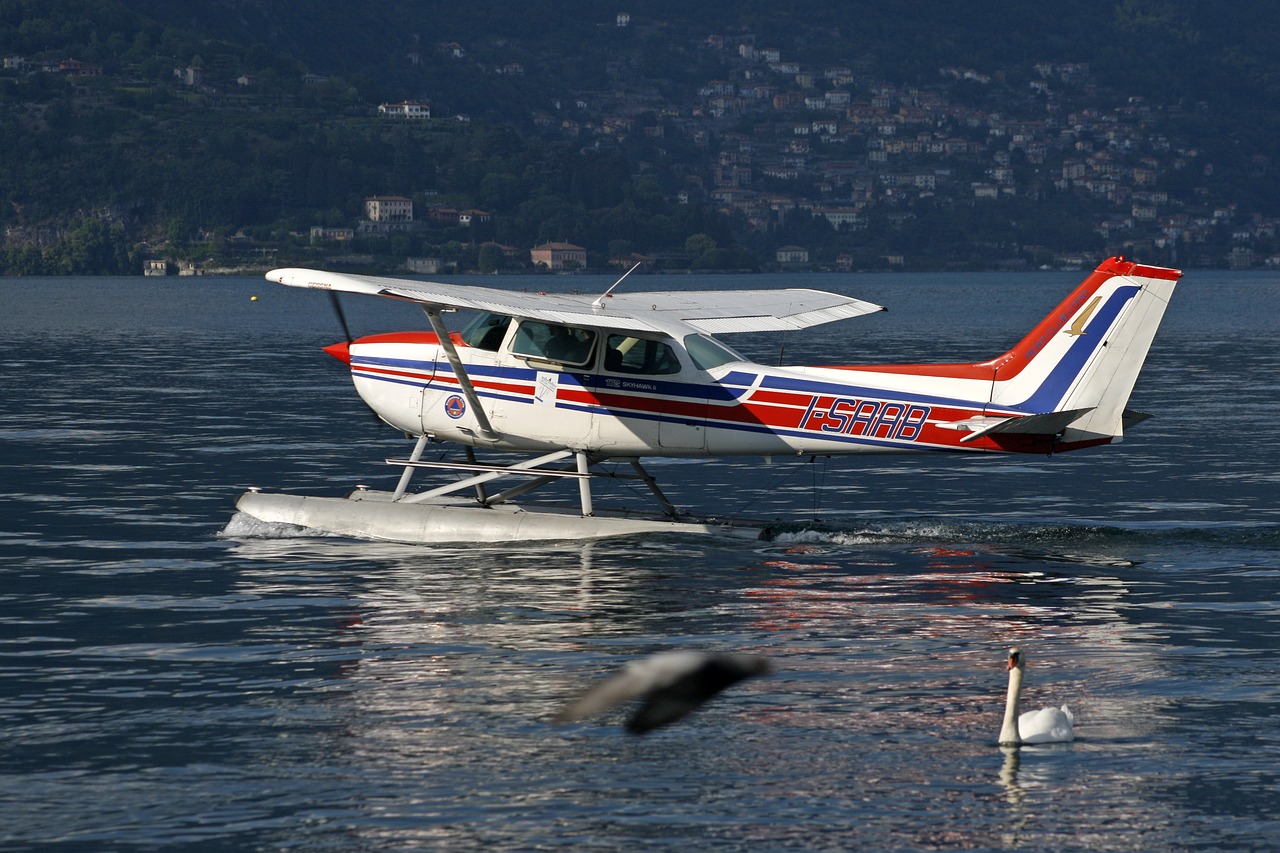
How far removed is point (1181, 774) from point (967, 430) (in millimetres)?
7613

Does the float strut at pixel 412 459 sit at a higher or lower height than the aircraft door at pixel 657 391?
lower

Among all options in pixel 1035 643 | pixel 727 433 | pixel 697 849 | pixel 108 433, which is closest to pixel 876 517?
pixel 727 433

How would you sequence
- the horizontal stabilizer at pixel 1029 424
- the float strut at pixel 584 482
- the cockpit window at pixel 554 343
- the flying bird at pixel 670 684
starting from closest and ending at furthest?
the flying bird at pixel 670 684 < the horizontal stabilizer at pixel 1029 424 < the cockpit window at pixel 554 343 < the float strut at pixel 584 482

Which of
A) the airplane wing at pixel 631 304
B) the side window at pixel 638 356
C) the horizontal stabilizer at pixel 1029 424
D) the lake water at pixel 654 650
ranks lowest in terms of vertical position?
the lake water at pixel 654 650

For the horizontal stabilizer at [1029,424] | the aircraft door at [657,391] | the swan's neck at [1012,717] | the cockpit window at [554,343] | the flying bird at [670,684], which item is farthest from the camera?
the cockpit window at [554,343]

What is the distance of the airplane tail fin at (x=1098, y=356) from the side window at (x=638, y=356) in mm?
3326

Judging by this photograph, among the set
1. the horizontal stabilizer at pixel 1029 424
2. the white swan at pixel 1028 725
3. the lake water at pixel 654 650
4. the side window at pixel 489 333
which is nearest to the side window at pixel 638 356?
the side window at pixel 489 333

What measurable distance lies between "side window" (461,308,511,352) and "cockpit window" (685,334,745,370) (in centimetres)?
207

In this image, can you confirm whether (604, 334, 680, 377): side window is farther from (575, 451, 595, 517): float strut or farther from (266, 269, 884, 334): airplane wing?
(575, 451, 595, 517): float strut

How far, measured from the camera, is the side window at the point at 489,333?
67.3 feet

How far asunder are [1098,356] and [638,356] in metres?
4.84

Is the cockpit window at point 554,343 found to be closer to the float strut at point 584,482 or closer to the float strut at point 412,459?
the float strut at point 584,482

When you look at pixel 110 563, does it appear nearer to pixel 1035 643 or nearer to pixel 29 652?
pixel 29 652

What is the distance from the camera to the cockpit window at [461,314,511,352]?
2050 cm
